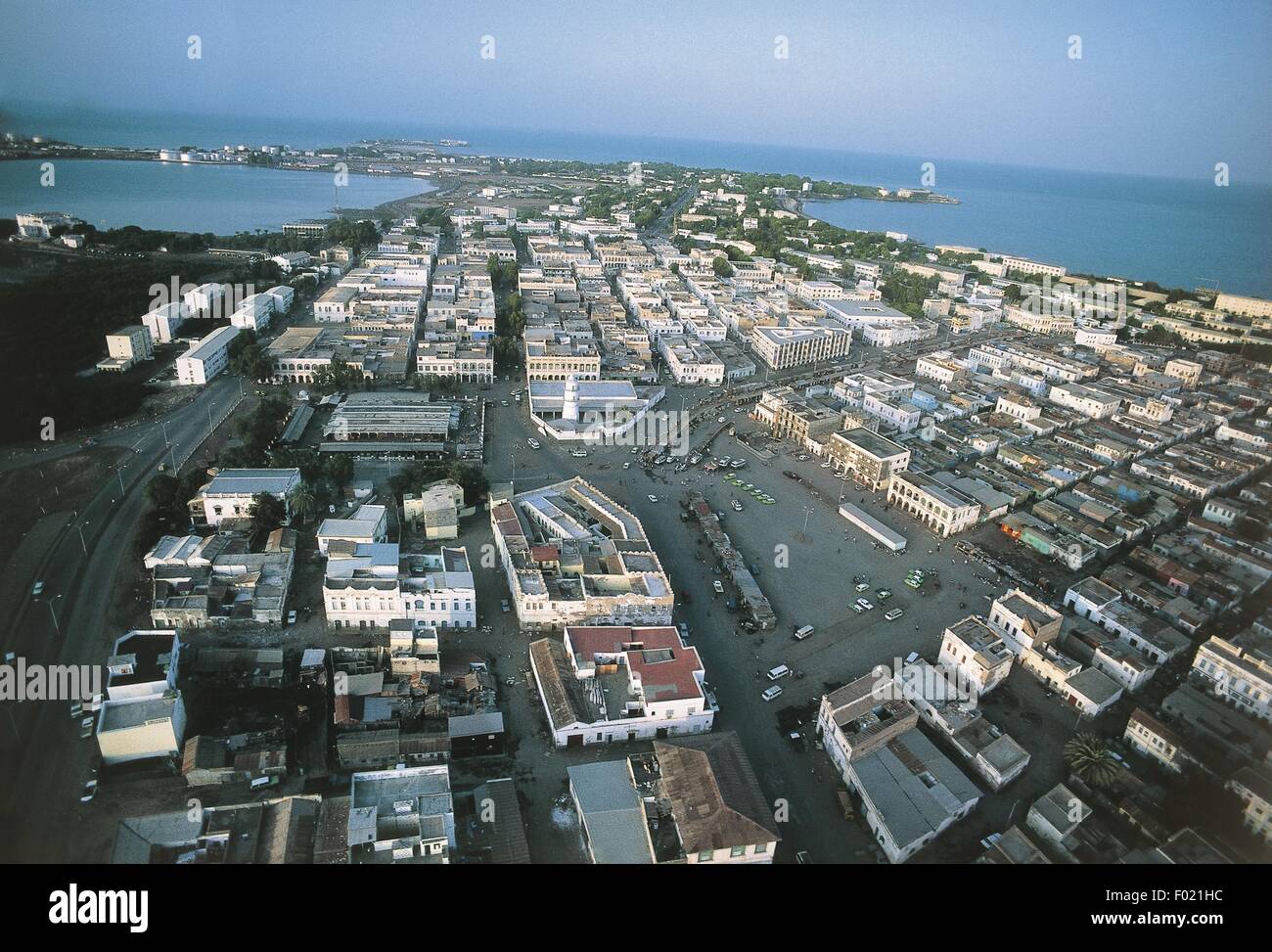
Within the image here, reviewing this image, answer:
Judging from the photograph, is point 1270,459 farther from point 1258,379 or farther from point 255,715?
point 255,715

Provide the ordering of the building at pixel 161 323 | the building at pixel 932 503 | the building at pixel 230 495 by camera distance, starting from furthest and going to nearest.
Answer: the building at pixel 161 323 < the building at pixel 932 503 < the building at pixel 230 495

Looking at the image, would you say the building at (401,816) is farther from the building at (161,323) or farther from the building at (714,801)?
the building at (161,323)

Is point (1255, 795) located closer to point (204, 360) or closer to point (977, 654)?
point (977, 654)

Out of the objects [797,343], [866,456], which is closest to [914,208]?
[797,343]

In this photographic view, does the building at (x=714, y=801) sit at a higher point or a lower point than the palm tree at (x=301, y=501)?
lower

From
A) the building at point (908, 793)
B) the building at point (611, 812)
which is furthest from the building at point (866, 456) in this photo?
the building at point (611, 812)
